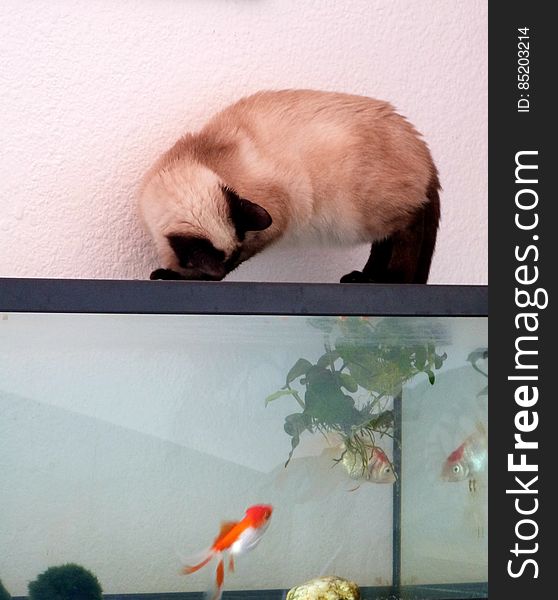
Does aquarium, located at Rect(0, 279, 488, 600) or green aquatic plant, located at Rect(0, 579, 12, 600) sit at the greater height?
aquarium, located at Rect(0, 279, 488, 600)

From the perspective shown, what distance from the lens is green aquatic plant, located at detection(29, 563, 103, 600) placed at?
88 cm

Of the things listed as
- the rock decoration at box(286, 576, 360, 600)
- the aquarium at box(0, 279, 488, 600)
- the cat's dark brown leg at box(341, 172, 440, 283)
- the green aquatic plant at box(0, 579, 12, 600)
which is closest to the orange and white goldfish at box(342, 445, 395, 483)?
the aquarium at box(0, 279, 488, 600)

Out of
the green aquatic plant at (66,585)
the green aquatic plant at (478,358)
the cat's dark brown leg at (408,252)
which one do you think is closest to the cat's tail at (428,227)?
the cat's dark brown leg at (408,252)

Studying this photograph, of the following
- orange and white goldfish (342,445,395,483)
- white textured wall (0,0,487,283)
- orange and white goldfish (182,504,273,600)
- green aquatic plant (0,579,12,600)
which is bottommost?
green aquatic plant (0,579,12,600)

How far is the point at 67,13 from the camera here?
124cm

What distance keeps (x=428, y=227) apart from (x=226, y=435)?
1.30ft

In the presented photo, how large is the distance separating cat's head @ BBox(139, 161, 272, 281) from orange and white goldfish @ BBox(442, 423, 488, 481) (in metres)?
0.32

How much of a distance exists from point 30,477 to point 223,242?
1.11 ft

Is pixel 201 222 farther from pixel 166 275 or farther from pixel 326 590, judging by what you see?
pixel 326 590

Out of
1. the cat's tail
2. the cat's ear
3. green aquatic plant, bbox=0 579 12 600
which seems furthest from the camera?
the cat's tail

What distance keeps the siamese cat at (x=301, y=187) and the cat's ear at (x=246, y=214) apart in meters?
0.01

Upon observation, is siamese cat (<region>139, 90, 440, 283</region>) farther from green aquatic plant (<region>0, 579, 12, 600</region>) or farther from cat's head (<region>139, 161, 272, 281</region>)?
green aquatic plant (<region>0, 579, 12, 600</region>)

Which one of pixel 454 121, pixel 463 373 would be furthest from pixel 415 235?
pixel 454 121

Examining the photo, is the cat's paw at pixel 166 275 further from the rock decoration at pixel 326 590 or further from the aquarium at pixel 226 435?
the rock decoration at pixel 326 590
